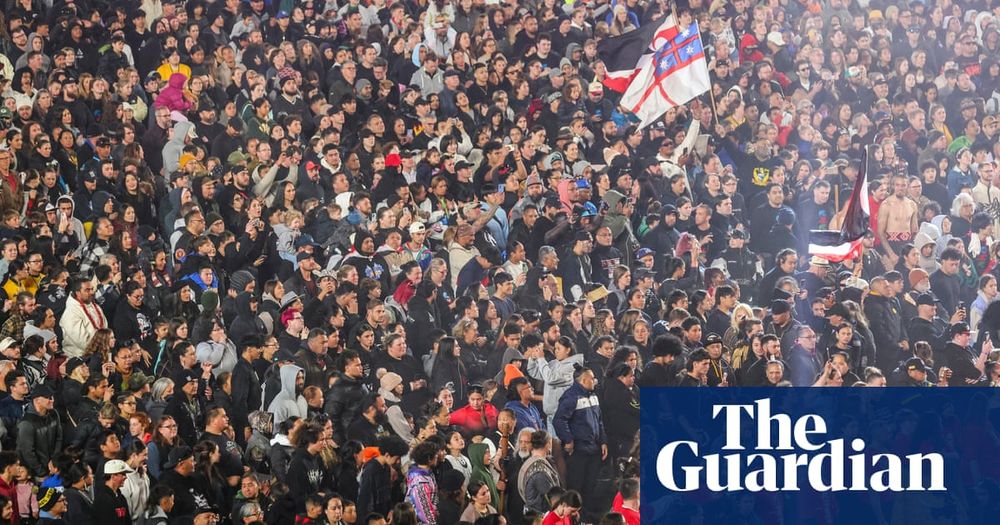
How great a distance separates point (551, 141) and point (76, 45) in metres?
3.76

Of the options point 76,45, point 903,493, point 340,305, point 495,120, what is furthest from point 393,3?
point 903,493

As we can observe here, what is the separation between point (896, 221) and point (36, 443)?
6.65m

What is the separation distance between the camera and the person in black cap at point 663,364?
11.6 meters

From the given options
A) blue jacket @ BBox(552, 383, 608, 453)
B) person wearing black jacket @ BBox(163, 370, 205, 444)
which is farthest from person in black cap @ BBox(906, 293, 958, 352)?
person wearing black jacket @ BBox(163, 370, 205, 444)

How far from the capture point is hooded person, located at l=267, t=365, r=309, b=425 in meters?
11.0

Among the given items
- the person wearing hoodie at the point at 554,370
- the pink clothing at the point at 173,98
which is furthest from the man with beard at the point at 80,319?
the person wearing hoodie at the point at 554,370

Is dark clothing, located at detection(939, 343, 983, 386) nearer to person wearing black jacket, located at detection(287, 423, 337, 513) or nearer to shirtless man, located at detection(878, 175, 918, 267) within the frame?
shirtless man, located at detection(878, 175, 918, 267)

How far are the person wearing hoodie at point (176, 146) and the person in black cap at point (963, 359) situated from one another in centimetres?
564

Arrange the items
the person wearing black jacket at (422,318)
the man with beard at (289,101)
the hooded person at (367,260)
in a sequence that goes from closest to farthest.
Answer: the person wearing black jacket at (422,318)
the hooded person at (367,260)
the man with beard at (289,101)

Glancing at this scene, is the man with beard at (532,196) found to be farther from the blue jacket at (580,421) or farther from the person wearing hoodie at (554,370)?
the blue jacket at (580,421)

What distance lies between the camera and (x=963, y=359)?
1207cm

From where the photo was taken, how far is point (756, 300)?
12.5m

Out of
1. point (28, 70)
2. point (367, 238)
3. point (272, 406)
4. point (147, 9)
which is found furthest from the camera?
point (147, 9)

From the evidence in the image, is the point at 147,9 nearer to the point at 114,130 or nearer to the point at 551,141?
the point at 114,130
